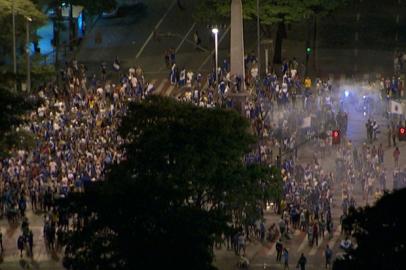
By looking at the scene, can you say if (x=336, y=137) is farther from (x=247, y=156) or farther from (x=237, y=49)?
(x=237, y=49)

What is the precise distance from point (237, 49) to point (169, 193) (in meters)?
29.2

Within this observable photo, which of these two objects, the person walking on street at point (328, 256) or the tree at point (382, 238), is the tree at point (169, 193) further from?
the tree at point (382, 238)

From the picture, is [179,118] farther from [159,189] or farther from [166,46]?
[166,46]

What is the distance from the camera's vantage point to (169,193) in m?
39.7

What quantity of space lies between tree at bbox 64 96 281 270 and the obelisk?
16.0 m

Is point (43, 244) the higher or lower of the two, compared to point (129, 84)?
lower

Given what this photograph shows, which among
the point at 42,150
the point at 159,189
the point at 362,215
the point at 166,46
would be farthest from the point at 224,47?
the point at 362,215

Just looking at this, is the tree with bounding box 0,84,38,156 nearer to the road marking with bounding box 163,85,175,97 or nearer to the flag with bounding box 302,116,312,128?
the flag with bounding box 302,116,312,128

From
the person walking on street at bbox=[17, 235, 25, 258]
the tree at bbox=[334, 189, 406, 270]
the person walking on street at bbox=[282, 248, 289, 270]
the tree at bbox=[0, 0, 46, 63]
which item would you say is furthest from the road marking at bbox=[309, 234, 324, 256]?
the tree at bbox=[0, 0, 46, 63]

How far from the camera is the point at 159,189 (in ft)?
129

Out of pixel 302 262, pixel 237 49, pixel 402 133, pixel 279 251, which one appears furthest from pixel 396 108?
pixel 302 262

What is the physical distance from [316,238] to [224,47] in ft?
113

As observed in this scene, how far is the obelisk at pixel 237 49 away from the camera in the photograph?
67.8 metres

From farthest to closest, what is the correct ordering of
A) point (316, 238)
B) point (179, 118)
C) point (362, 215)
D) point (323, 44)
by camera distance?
1. point (323, 44)
2. point (316, 238)
3. point (179, 118)
4. point (362, 215)
